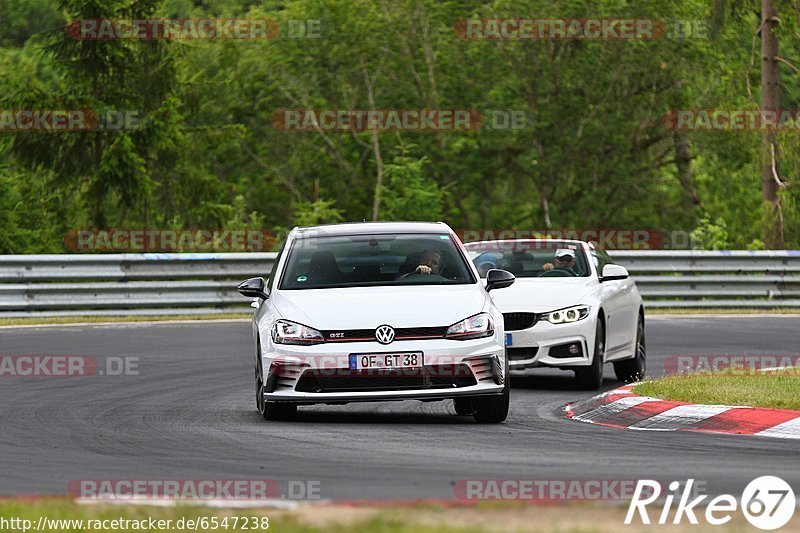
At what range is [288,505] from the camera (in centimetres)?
761

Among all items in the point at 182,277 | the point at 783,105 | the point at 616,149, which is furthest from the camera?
the point at 783,105

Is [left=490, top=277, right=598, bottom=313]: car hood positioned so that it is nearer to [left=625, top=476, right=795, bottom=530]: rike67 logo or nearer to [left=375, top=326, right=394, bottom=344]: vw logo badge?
[left=375, top=326, right=394, bottom=344]: vw logo badge

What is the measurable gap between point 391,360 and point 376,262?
155cm

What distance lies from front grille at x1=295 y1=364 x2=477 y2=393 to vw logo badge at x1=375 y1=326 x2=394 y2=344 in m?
0.22

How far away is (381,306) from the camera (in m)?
12.3

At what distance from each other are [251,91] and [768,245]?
2356cm

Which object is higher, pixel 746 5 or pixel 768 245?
pixel 746 5

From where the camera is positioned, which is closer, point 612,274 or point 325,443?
point 325,443

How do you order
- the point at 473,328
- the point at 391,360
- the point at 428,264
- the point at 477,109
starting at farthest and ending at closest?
1. the point at 477,109
2. the point at 428,264
3. the point at 473,328
4. the point at 391,360

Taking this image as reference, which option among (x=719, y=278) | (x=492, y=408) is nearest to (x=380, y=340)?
(x=492, y=408)

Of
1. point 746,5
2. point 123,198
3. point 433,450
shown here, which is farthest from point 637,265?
point 433,450

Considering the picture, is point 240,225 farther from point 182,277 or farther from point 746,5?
point 182,277

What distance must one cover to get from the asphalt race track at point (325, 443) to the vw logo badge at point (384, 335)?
634 mm

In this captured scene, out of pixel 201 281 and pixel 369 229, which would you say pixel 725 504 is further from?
pixel 201 281
